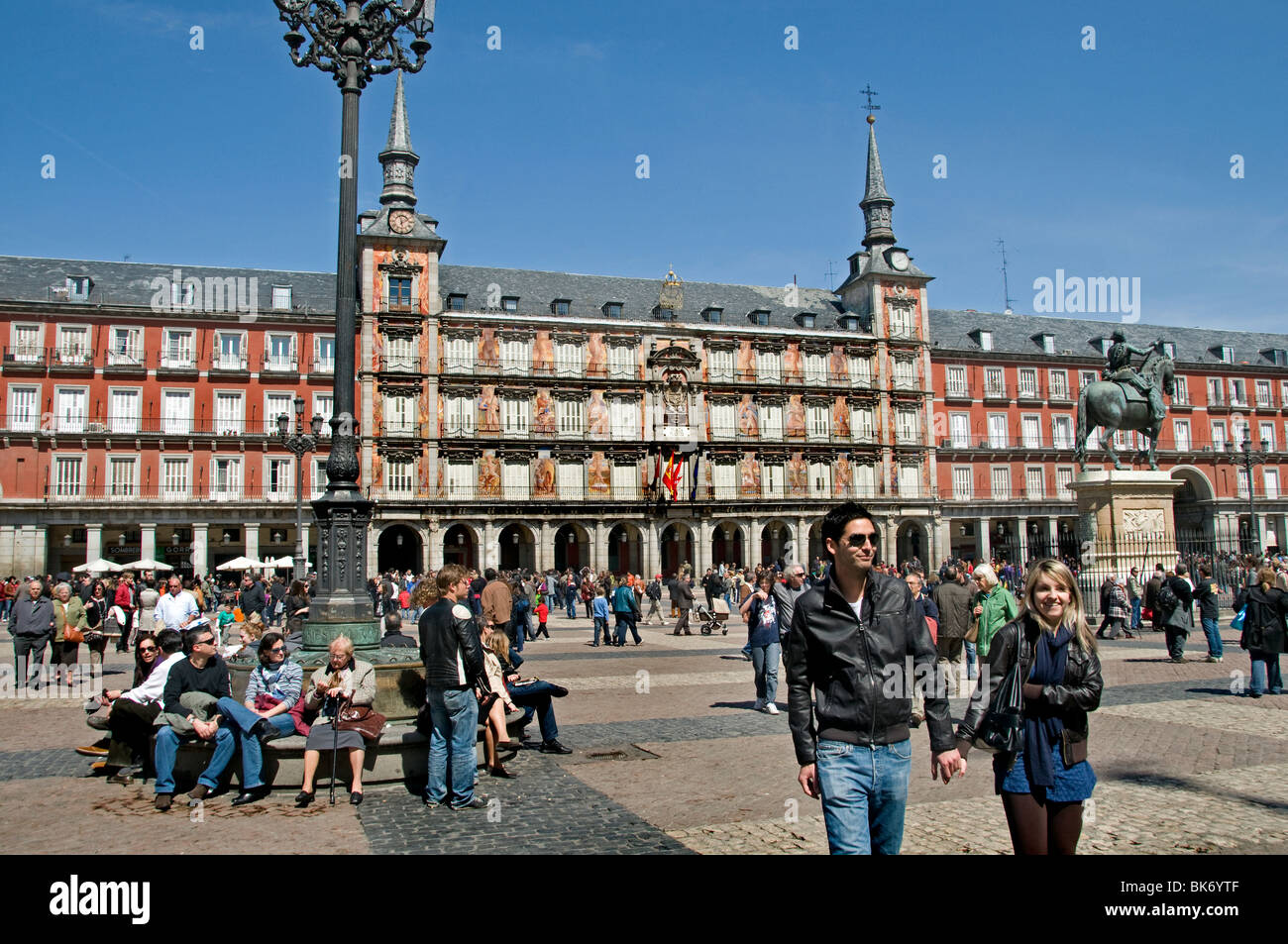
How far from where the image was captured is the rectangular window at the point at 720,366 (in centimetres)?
5088

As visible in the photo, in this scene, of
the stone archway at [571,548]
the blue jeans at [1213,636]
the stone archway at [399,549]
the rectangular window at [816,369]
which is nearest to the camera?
the blue jeans at [1213,636]

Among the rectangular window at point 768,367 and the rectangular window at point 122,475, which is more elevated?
the rectangular window at point 768,367

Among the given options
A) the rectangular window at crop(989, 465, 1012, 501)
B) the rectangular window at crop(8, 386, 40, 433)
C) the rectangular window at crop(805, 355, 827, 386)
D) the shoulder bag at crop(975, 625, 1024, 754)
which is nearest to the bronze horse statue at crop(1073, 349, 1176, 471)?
the shoulder bag at crop(975, 625, 1024, 754)

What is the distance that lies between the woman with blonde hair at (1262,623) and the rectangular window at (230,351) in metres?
43.5

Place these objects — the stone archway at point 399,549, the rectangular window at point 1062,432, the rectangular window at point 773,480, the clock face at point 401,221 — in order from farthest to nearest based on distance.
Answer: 1. the rectangular window at point 1062,432
2. the rectangular window at point 773,480
3. the clock face at point 401,221
4. the stone archway at point 399,549

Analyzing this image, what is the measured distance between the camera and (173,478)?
4372 centimetres

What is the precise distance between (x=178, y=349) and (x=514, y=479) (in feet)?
55.5

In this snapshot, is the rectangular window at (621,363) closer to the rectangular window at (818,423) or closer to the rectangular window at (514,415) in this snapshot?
the rectangular window at (514,415)

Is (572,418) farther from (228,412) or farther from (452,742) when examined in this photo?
(452,742)

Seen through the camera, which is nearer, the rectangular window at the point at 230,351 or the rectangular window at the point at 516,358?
the rectangular window at the point at 230,351

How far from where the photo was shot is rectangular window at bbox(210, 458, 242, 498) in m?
44.2

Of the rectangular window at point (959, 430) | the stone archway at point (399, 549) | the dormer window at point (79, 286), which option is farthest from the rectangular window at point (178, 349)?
the rectangular window at point (959, 430)

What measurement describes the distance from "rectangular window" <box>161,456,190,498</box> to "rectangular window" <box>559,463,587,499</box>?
17.5 meters
